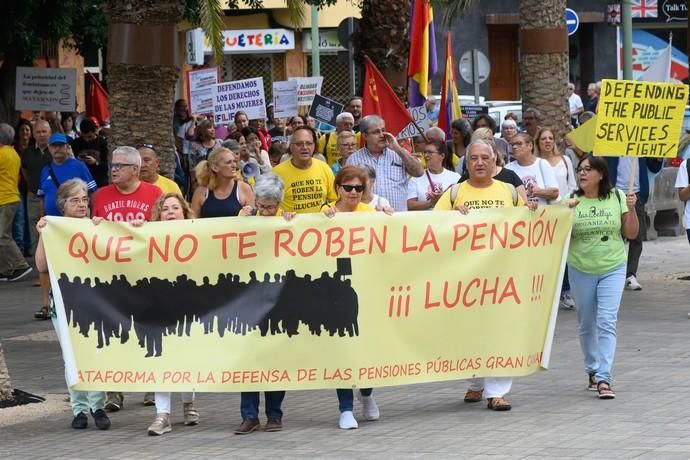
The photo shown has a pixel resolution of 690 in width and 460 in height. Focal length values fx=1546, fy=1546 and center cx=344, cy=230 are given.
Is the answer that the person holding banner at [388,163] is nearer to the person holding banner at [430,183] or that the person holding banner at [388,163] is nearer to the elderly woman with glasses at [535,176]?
the person holding banner at [430,183]

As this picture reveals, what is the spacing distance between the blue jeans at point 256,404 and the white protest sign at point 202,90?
1387 centimetres

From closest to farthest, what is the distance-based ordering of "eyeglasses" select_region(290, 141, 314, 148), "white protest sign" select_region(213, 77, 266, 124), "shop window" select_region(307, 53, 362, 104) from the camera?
"eyeglasses" select_region(290, 141, 314, 148) < "white protest sign" select_region(213, 77, 266, 124) < "shop window" select_region(307, 53, 362, 104)

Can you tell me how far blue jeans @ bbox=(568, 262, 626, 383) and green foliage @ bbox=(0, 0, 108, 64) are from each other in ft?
44.4

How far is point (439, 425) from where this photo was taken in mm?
9070

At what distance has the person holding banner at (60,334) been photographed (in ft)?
30.9

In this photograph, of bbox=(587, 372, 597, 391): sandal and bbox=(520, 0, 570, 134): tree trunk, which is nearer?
bbox=(587, 372, 597, 391): sandal

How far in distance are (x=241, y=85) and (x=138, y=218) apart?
1192cm

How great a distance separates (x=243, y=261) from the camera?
9.27 meters

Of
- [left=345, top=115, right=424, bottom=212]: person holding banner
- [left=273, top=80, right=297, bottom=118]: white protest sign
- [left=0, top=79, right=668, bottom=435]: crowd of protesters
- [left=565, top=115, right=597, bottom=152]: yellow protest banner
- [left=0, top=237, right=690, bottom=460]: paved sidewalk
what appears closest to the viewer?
[left=0, top=237, right=690, bottom=460]: paved sidewalk

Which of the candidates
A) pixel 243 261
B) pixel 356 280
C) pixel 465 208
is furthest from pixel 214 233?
pixel 465 208

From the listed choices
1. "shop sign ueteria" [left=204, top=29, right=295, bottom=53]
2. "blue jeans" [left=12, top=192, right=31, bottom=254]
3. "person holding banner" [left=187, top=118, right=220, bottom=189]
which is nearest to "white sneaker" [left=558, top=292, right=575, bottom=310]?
"person holding banner" [left=187, top=118, right=220, bottom=189]

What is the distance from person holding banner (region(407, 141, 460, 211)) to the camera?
43.3 ft

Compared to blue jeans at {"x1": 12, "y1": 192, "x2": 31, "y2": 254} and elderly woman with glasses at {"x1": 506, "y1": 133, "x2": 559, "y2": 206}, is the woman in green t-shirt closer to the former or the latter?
elderly woman with glasses at {"x1": 506, "y1": 133, "x2": 559, "y2": 206}

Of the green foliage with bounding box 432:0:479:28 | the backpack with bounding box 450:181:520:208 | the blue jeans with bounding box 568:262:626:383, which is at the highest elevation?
the green foliage with bounding box 432:0:479:28
